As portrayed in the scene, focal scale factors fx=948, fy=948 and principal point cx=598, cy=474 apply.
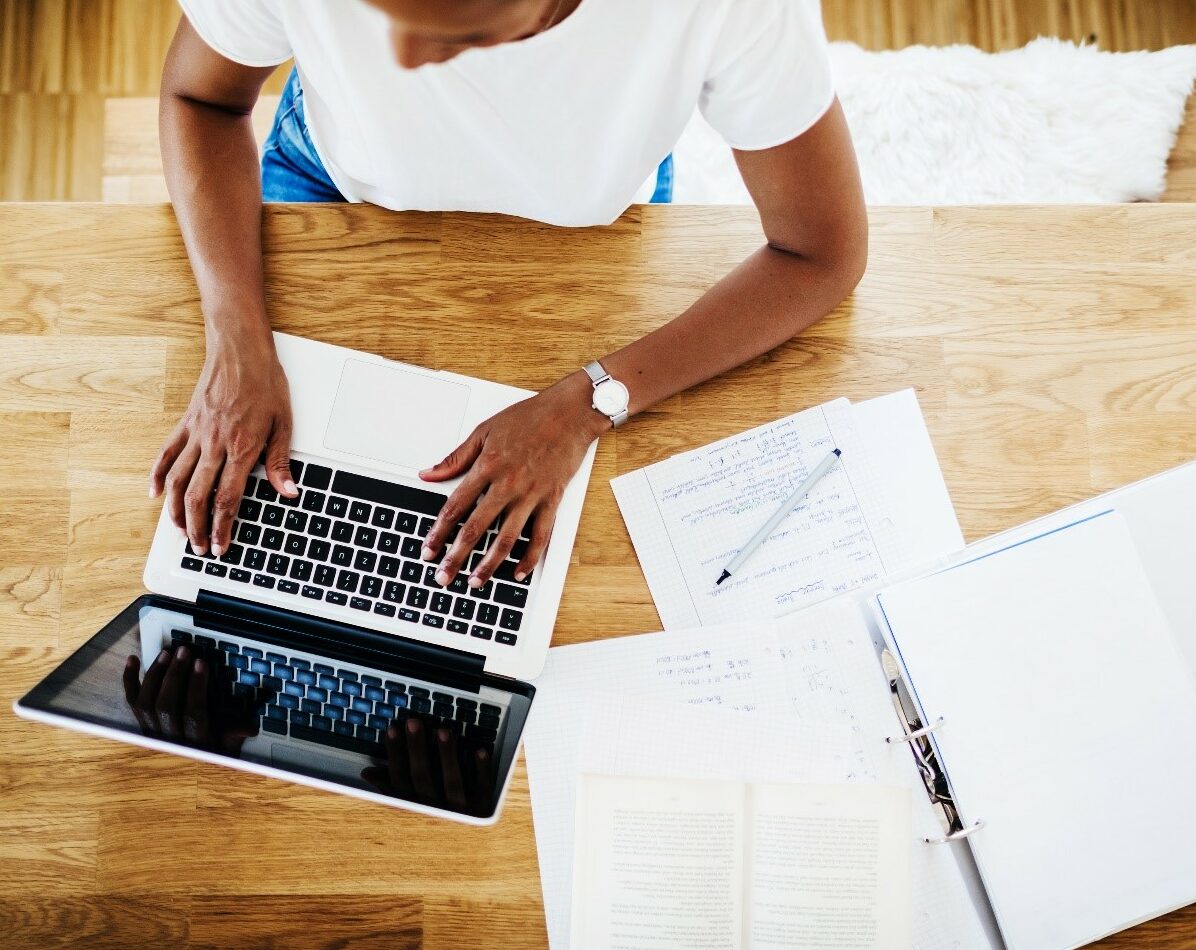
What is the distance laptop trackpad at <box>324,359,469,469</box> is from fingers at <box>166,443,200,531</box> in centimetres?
13

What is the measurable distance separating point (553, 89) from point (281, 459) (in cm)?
41

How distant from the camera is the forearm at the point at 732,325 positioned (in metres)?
0.90

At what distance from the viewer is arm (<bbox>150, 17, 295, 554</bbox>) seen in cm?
88

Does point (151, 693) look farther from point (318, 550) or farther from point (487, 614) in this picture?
point (487, 614)

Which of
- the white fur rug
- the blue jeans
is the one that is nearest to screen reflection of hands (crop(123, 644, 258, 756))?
the blue jeans

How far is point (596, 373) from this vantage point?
0.90 meters

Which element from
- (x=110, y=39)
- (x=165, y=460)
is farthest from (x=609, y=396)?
(x=110, y=39)

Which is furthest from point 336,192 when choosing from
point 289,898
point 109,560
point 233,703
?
point 289,898

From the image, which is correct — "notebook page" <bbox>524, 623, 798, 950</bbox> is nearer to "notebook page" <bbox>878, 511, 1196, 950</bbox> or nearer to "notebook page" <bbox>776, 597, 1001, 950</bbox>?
"notebook page" <bbox>776, 597, 1001, 950</bbox>

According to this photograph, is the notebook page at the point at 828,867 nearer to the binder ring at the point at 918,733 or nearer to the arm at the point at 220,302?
the binder ring at the point at 918,733

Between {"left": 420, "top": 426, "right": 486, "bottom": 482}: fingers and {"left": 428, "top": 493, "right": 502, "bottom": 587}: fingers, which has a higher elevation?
{"left": 420, "top": 426, "right": 486, "bottom": 482}: fingers

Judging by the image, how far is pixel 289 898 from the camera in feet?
2.85

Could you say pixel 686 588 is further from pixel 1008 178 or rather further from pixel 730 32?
pixel 1008 178

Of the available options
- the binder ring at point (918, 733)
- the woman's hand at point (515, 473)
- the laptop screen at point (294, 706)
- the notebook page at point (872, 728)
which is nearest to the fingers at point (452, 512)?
the woman's hand at point (515, 473)
